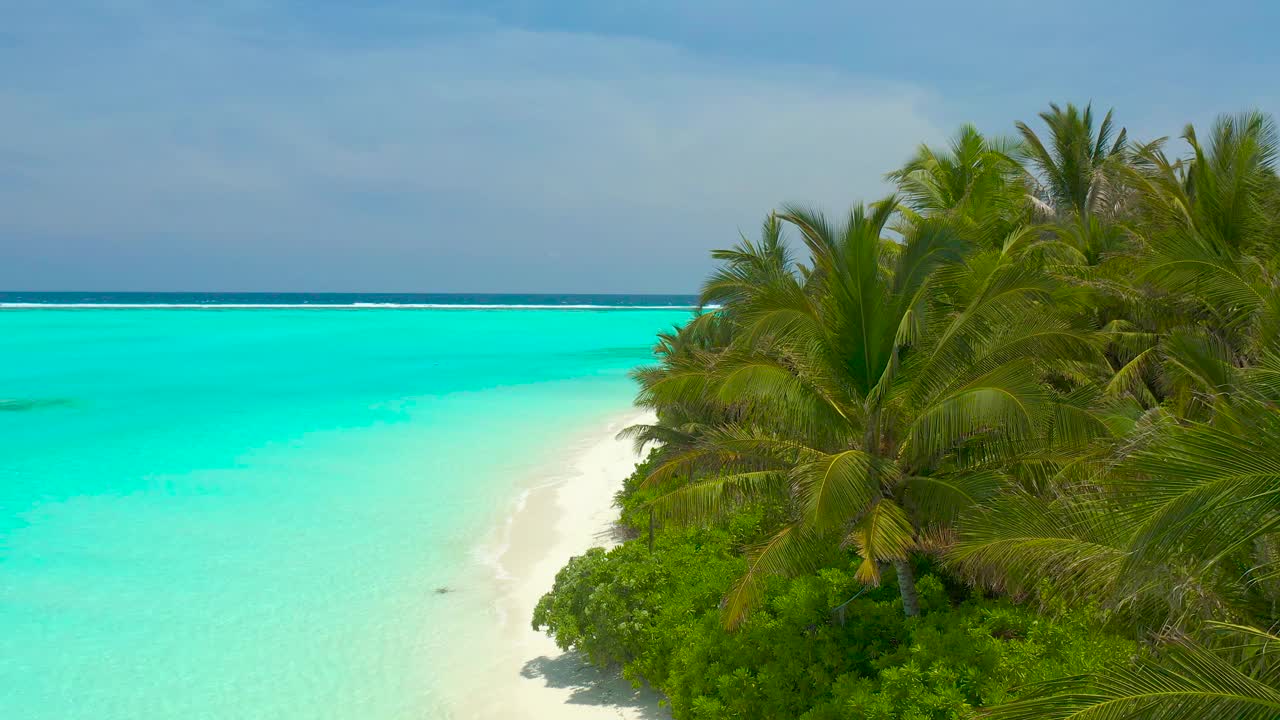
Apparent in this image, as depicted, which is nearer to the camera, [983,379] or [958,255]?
[983,379]

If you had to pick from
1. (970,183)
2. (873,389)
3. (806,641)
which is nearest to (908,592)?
(806,641)

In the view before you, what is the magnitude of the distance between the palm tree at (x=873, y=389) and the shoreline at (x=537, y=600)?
8.25 feet

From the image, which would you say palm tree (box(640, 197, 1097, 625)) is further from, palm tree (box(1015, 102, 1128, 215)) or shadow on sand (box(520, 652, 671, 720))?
palm tree (box(1015, 102, 1128, 215))

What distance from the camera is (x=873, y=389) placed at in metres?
6.84

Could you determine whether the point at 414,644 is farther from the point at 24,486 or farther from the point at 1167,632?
the point at 24,486

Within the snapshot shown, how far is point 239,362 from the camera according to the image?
1775 inches

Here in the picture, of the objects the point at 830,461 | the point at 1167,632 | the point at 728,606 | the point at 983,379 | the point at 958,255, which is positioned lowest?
the point at 728,606

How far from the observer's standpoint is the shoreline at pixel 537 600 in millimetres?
8461

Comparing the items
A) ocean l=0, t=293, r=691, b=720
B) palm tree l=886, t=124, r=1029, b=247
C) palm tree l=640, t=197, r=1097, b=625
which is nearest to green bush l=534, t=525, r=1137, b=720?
palm tree l=640, t=197, r=1097, b=625

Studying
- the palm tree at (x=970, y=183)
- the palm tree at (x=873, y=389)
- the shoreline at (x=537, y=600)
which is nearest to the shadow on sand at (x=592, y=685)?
the shoreline at (x=537, y=600)

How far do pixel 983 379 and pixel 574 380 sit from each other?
105 feet

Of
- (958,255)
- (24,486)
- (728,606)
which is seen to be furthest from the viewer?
(24,486)

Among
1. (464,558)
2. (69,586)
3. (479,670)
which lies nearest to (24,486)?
(69,586)

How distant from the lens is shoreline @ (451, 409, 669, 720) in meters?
8.46
